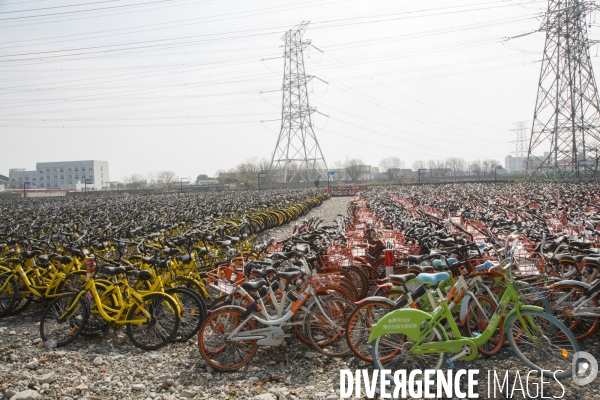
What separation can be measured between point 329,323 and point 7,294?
14.2 ft

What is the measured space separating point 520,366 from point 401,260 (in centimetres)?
203

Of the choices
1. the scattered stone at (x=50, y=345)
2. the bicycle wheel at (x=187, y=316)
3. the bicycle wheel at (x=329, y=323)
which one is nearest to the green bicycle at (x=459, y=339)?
the bicycle wheel at (x=329, y=323)

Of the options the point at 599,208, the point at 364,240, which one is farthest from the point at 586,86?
the point at 364,240

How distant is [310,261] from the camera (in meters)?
5.32

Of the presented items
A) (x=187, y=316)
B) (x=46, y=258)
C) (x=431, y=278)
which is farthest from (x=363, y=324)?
(x=46, y=258)

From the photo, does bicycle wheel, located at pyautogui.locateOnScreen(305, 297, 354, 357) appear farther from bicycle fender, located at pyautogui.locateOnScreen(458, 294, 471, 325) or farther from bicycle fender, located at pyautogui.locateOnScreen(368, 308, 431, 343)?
bicycle fender, located at pyautogui.locateOnScreen(458, 294, 471, 325)

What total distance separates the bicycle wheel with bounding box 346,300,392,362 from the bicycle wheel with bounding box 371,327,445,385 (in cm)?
26

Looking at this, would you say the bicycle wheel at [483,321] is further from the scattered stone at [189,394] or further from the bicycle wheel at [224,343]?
the scattered stone at [189,394]

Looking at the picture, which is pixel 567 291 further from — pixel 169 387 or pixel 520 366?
pixel 169 387

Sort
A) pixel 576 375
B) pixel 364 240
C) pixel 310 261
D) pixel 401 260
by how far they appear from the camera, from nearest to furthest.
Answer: pixel 576 375
pixel 310 261
pixel 401 260
pixel 364 240

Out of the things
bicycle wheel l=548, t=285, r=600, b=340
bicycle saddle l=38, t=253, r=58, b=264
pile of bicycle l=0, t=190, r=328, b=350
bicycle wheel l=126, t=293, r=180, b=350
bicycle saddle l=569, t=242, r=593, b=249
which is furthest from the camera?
bicycle saddle l=38, t=253, r=58, b=264

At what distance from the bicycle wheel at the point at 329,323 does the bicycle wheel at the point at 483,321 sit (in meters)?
1.07

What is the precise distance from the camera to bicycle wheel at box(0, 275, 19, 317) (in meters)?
5.85

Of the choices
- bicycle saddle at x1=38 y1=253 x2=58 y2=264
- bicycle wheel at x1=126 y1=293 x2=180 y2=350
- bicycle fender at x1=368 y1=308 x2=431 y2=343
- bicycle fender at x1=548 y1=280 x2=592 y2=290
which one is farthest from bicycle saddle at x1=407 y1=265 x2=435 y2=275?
bicycle saddle at x1=38 y1=253 x2=58 y2=264
